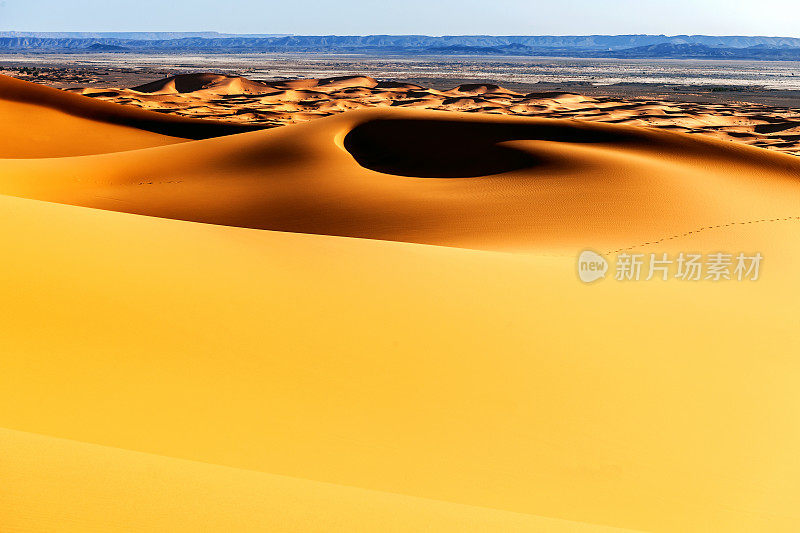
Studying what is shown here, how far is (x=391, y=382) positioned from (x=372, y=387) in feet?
0.54

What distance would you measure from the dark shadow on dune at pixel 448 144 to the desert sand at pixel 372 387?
691 centimetres

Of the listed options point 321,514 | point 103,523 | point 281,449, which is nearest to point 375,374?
point 281,449

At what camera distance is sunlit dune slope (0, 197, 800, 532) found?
372 cm

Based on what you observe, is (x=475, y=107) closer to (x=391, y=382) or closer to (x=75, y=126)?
(x=75, y=126)

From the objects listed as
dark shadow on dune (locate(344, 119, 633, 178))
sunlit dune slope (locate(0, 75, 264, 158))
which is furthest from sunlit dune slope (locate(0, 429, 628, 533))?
sunlit dune slope (locate(0, 75, 264, 158))

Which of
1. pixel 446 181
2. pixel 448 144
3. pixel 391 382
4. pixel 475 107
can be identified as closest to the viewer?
pixel 391 382

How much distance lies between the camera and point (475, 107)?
46.9m

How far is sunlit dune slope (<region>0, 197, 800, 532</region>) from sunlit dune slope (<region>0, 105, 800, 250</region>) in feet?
16.8

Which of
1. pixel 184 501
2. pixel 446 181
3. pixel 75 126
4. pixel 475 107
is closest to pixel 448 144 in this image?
pixel 446 181

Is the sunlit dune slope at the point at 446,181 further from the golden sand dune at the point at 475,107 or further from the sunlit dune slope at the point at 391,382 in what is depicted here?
the golden sand dune at the point at 475,107

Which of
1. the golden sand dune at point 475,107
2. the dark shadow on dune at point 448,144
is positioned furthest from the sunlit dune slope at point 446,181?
the golden sand dune at point 475,107

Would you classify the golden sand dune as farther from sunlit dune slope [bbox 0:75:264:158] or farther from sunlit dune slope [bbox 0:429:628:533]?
sunlit dune slope [bbox 0:429:628:533]

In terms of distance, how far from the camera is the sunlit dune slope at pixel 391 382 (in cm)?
372

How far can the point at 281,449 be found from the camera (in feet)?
12.7
